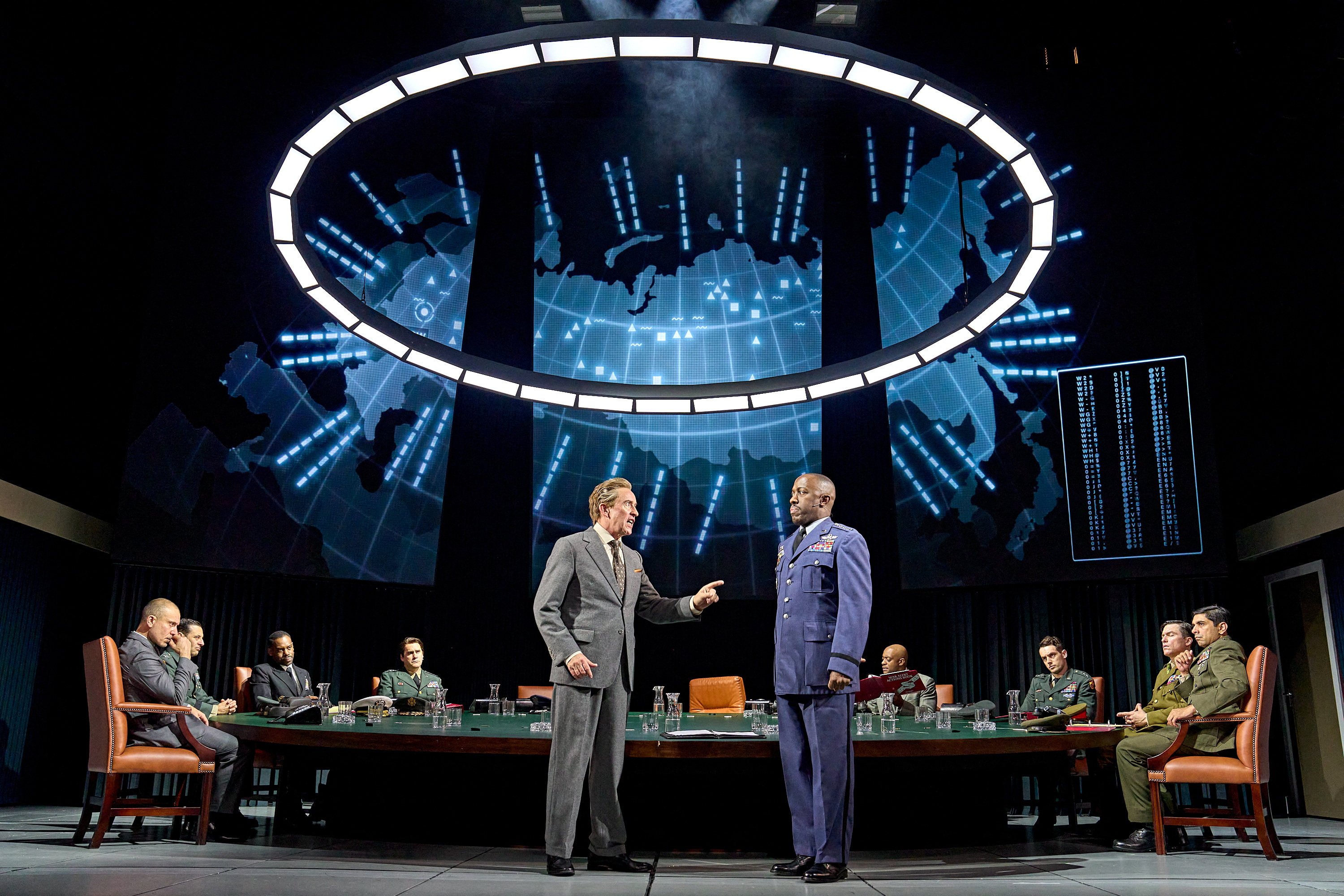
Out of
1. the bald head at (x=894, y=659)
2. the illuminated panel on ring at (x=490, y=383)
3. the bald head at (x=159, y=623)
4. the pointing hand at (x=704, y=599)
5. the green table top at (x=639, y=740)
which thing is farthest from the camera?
the bald head at (x=894, y=659)

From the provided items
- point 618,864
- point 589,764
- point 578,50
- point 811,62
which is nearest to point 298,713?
point 589,764

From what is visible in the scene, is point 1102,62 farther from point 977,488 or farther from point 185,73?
point 185,73

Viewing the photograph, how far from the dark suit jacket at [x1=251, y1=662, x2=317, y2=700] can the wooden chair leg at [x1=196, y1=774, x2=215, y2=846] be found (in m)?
1.19

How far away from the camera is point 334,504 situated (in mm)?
8336

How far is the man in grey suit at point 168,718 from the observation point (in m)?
4.84

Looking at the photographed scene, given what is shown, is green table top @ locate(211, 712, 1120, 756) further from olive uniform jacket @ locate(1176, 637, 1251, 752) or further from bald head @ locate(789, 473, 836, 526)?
bald head @ locate(789, 473, 836, 526)

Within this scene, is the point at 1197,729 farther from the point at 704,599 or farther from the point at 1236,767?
the point at 704,599

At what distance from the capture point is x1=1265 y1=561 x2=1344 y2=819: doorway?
7.77 m

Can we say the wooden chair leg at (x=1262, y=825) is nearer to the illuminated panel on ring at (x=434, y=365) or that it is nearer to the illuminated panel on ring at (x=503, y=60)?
the illuminated panel on ring at (x=503, y=60)

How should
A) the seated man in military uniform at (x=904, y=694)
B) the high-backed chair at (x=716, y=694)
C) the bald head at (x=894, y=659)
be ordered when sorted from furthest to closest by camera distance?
the high-backed chair at (x=716, y=694) → the bald head at (x=894, y=659) → the seated man in military uniform at (x=904, y=694)

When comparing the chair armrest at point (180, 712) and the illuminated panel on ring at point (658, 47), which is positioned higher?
the illuminated panel on ring at point (658, 47)

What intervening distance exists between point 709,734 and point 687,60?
10.3 feet

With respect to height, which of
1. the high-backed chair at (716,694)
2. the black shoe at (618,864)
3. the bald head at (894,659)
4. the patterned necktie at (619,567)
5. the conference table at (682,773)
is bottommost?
the black shoe at (618,864)

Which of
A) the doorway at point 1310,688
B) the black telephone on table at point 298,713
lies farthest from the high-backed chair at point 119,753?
the doorway at point 1310,688
